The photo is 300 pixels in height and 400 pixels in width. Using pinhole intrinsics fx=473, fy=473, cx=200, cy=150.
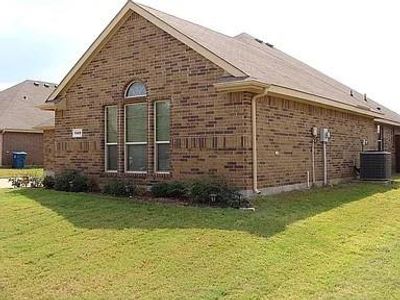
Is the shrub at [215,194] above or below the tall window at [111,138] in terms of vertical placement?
below

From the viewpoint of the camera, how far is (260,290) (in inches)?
Result: 229

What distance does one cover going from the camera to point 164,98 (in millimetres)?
12773

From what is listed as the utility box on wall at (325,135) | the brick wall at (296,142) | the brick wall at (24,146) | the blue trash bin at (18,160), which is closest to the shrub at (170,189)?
the brick wall at (296,142)

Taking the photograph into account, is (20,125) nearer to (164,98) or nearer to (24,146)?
(24,146)

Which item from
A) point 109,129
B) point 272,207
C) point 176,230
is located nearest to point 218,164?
point 272,207

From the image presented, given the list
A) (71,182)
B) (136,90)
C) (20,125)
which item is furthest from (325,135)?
(20,125)

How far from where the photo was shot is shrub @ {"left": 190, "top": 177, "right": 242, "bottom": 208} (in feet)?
34.1

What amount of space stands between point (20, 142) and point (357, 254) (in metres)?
30.2

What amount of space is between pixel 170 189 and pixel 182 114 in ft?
6.59

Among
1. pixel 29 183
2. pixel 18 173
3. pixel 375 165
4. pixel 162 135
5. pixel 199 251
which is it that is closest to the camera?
pixel 199 251

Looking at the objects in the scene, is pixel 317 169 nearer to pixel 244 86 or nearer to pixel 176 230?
pixel 244 86

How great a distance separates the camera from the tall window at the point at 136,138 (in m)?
13.4

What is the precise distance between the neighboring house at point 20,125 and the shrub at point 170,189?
20844 millimetres

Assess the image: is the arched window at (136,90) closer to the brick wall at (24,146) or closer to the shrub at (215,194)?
the shrub at (215,194)
